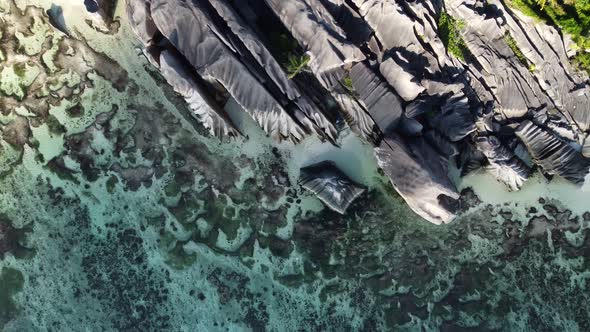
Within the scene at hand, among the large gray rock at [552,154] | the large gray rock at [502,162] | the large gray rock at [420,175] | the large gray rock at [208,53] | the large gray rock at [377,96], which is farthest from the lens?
the large gray rock at [552,154]

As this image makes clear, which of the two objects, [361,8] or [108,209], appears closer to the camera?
[361,8]

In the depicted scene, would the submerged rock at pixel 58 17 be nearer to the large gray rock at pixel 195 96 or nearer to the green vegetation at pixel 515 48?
the large gray rock at pixel 195 96

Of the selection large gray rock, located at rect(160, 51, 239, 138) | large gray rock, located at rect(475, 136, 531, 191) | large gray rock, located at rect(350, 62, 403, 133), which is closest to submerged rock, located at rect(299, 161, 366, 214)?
A: large gray rock, located at rect(350, 62, 403, 133)

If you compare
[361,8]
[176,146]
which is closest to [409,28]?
[361,8]

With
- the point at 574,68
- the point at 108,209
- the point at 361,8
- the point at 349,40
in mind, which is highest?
the point at 574,68

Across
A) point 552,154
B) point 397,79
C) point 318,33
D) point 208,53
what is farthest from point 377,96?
point 552,154

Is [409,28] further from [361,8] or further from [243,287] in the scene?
[243,287]

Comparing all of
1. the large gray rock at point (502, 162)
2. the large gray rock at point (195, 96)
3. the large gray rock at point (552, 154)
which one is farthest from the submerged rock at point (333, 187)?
the large gray rock at point (552, 154)
